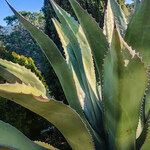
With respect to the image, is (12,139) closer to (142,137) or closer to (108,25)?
(142,137)

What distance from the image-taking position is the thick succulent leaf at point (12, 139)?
183cm

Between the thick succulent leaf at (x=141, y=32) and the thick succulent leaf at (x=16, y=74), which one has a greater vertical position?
the thick succulent leaf at (x=141, y=32)

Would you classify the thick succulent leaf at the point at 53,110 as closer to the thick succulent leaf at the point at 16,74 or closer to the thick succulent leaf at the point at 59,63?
the thick succulent leaf at the point at 59,63

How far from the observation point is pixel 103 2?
6262mm

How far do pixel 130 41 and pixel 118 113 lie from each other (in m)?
0.43

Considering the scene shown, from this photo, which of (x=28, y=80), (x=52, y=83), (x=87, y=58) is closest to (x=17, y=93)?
(x=28, y=80)

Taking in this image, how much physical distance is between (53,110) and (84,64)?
0.67m

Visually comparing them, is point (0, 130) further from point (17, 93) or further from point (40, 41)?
point (40, 41)

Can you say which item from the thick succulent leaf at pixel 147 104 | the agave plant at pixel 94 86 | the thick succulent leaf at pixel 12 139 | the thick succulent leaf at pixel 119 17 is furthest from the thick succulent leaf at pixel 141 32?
the thick succulent leaf at pixel 12 139

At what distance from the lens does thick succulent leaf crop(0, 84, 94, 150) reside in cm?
163

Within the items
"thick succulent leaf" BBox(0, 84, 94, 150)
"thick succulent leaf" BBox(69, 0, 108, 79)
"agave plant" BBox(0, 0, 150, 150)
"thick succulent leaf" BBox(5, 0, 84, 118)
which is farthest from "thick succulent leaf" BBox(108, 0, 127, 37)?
"thick succulent leaf" BBox(0, 84, 94, 150)

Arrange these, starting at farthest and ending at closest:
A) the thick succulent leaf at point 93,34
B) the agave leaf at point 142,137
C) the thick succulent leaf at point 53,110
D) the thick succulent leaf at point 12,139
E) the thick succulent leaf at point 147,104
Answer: the thick succulent leaf at point 93,34 → the thick succulent leaf at point 147,104 → the agave leaf at point 142,137 → the thick succulent leaf at point 12,139 → the thick succulent leaf at point 53,110

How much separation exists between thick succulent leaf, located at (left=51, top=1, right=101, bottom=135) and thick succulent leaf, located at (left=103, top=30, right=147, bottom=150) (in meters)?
0.27

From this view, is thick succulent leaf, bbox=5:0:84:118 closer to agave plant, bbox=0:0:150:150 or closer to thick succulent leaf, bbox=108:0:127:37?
agave plant, bbox=0:0:150:150
